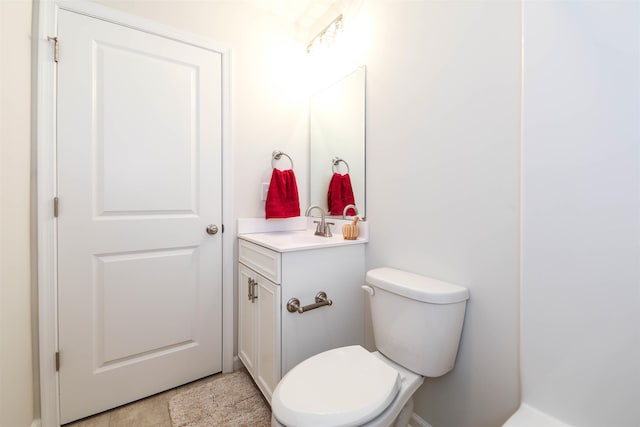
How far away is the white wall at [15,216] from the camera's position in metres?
0.91

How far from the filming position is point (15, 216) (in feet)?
3.32

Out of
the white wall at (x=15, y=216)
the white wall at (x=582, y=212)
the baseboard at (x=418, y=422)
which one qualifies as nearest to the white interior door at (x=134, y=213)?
the white wall at (x=15, y=216)

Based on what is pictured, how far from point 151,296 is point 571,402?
5.63 ft

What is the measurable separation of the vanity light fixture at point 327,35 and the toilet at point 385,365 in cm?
147

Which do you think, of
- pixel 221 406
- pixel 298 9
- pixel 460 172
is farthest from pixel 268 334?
pixel 298 9

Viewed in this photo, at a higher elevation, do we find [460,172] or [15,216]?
[460,172]

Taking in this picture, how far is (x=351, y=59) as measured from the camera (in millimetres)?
1559

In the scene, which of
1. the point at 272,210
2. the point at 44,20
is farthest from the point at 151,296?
the point at 44,20

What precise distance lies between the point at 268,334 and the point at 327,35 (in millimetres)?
1802

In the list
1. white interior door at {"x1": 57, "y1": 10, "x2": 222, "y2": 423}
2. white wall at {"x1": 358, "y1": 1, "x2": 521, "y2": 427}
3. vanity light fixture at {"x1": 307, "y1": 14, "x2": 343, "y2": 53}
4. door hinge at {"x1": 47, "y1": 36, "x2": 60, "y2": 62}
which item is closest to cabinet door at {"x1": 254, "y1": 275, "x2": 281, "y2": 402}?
white interior door at {"x1": 57, "y1": 10, "x2": 222, "y2": 423}

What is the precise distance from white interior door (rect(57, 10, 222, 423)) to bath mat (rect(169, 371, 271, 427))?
0.13m

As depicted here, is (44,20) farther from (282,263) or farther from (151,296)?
(282,263)

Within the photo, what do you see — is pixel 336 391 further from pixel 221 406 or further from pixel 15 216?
pixel 15 216

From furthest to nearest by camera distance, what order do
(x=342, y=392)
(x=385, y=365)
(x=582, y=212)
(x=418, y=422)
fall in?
(x=418, y=422)
(x=385, y=365)
(x=342, y=392)
(x=582, y=212)
